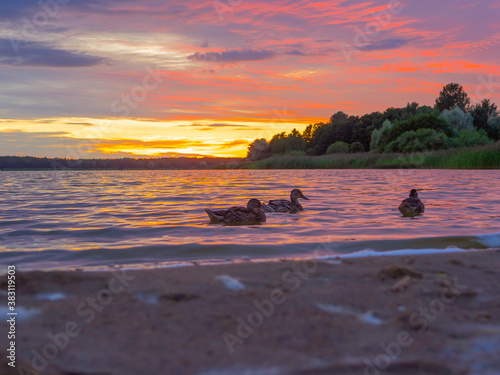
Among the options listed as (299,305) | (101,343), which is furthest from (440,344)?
(101,343)

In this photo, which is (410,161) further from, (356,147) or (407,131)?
(356,147)

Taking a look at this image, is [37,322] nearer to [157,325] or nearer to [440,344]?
[157,325]

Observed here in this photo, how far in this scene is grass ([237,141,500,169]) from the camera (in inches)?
1412

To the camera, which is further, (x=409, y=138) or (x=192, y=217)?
(x=409, y=138)

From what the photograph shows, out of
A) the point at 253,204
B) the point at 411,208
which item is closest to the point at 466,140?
the point at 411,208

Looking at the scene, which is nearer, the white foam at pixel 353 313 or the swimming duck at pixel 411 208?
the white foam at pixel 353 313

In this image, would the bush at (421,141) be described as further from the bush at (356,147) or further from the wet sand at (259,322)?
the wet sand at (259,322)

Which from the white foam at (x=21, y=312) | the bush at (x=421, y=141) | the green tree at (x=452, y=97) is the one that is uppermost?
the green tree at (x=452, y=97)

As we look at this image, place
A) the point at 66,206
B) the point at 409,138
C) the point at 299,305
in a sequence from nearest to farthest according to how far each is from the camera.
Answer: the point at 299,305 < the point at 66,206 < the point at 409,138

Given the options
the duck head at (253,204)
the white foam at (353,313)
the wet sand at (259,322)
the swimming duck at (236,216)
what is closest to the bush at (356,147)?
the duck head at (253,204)

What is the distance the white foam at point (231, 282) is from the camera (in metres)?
3.82

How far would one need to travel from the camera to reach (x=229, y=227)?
9.53 meters

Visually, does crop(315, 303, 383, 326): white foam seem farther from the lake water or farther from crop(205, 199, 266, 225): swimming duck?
crop(205, 199, 266, 225): swimming duck

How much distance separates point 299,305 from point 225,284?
765 mm
